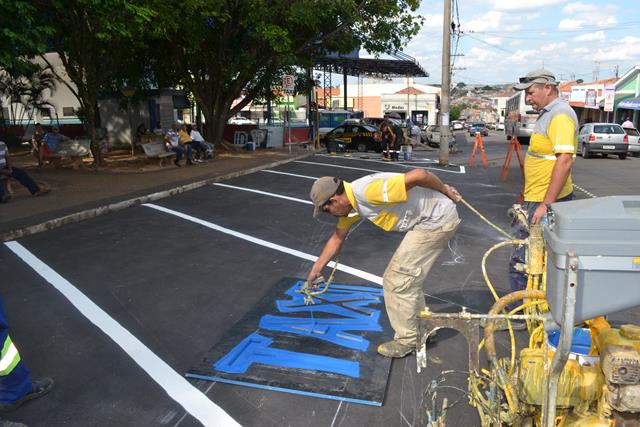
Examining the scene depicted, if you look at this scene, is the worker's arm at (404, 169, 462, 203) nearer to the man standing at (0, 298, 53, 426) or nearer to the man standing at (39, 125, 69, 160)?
the man standing at (0, 298, 53, 426)

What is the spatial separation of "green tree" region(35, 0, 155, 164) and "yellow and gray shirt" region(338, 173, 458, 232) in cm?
851

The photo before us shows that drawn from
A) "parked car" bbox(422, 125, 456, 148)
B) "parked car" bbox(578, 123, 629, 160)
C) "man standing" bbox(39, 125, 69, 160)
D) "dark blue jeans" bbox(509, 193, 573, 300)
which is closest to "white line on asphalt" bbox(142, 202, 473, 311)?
"dark blue jeans" bbox(509, 193, 573, 300)

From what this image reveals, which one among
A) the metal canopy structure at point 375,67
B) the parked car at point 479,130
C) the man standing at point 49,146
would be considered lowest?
the parked car at point 479,130

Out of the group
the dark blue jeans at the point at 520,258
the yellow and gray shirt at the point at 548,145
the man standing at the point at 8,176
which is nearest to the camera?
the yellow and gray shirt at the point at 548,145

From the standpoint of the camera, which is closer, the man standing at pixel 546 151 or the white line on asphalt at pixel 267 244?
the man standing at pixel 546 151

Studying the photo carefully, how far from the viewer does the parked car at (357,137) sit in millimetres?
24094

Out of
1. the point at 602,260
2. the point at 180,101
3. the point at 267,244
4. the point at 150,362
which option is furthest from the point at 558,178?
the point at 180,101

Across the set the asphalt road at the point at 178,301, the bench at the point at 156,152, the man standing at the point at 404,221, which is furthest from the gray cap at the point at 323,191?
the bench at the point at 156,152

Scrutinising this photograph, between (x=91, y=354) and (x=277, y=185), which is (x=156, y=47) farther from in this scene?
(x=91, y=354)

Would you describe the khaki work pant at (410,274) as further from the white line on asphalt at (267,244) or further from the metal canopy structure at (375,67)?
the metal canopy structure at (375,67)

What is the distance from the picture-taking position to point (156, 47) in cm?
2045

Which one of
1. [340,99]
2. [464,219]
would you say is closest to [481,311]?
[464,219]

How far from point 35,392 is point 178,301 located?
171cm

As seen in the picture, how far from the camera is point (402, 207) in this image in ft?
12.3
